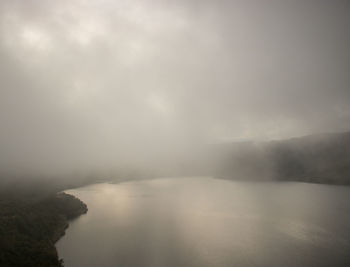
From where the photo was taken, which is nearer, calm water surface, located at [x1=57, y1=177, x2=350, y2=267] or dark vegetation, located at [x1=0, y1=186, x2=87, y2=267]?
dark vegetation, located at [x1=0, y1=186, x2=87, y2=267]

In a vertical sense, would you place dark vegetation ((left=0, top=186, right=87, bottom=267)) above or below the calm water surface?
above

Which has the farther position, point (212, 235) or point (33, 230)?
point (212, 235)

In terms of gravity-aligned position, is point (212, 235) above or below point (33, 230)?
below

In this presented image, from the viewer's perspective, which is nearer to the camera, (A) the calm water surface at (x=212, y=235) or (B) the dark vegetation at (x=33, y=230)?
(B) the dark vegetation at (x=33, y=230)

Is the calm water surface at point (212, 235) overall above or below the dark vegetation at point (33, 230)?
below
